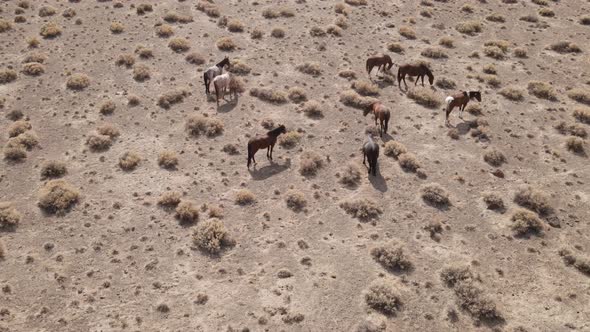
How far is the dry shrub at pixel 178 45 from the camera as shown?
33844 millimetres

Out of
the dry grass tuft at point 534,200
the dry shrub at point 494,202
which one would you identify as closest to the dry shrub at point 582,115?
the dry grass tuft at point 534,200

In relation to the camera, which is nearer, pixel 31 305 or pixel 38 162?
pixel 31 305

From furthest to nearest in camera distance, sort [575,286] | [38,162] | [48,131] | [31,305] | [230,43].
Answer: [230,43], [48,131], [38,162], [575,286], [31,305]

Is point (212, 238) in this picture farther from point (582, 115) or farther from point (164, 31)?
point (582, 115)

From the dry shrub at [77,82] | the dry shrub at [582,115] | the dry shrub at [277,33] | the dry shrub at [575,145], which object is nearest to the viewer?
the dry shrub at [575,145]

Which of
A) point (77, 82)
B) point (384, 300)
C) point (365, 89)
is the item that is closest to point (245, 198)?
point (384, 300)

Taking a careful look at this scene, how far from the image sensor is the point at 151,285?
1762 centimetres

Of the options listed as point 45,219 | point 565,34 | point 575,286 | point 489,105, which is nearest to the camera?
point 575,286

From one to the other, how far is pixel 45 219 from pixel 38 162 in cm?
462

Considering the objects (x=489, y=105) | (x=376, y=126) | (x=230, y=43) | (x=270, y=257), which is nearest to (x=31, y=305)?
(x=270, y=257)

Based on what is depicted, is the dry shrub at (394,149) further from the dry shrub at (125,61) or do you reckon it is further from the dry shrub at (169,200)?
the dry shrub at (125,61)

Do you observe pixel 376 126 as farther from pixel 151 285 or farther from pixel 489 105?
pixel 151 285

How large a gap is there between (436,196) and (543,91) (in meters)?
14.0

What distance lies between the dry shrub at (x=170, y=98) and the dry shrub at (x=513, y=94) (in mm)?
20143
